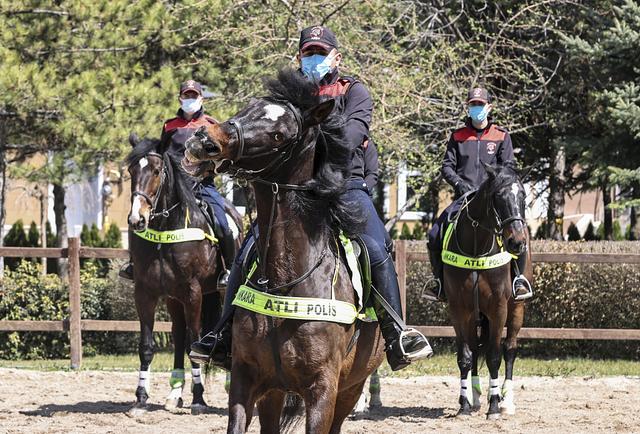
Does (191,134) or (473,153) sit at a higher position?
(191,134)

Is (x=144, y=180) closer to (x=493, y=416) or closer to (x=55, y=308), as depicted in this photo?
(x=493, y=416)

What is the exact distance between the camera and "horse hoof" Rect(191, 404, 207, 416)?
10.6 metres

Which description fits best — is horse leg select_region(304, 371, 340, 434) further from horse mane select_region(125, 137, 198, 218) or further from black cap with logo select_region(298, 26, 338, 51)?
horse mane select_region(125, 137, 198, 218)

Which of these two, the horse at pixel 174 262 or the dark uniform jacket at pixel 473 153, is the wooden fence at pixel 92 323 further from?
the horse at pixel 174 262

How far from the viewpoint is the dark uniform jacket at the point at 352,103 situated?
6125mm

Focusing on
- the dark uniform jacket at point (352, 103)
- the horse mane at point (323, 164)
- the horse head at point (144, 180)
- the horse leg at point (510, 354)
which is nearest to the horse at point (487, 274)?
the horse leg at point (510, 354)

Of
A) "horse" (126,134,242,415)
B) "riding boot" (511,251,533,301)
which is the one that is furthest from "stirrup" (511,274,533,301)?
"horse" (126,134,242,415)

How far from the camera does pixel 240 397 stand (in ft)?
18.2

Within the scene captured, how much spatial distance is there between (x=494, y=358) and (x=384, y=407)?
4.70ft

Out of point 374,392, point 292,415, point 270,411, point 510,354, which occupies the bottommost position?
point 374,392

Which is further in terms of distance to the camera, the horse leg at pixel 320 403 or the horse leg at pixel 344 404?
the horse leg at pixel 344 404

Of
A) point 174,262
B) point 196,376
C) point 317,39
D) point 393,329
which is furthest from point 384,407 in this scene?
point 317,39

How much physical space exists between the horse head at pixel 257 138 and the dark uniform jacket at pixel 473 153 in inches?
227

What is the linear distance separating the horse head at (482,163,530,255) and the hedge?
5.75 m
